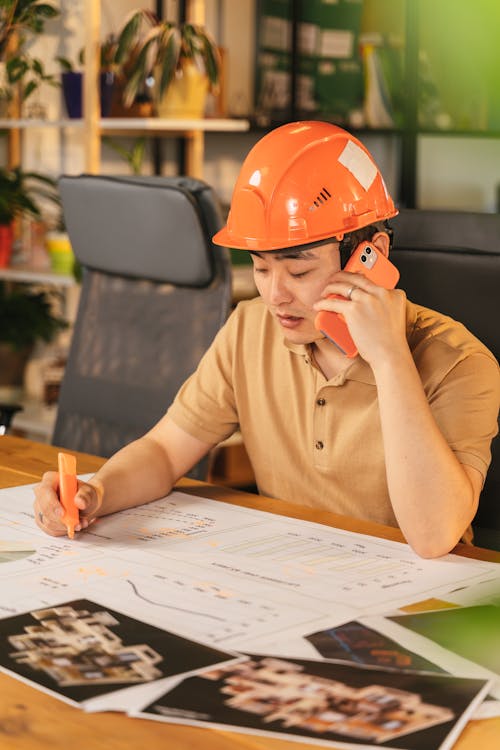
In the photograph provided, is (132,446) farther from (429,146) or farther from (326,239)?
(429,146)

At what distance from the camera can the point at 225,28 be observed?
4113 millimetres

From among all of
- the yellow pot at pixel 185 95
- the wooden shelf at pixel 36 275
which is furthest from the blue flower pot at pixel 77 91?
the wooden shelf at pixel 36 275

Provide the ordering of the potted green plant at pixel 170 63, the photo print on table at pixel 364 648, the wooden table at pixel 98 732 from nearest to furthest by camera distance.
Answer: the wooden table at pixel 98 732 < the photo print on table at pixel 364 648 < the potted green plant at pixel 170 63

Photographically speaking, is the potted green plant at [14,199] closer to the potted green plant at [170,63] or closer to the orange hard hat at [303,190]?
the potted green plant at [170,63]

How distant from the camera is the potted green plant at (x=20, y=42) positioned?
290cm

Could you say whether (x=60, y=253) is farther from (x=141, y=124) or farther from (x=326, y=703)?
(x=326, y=703)

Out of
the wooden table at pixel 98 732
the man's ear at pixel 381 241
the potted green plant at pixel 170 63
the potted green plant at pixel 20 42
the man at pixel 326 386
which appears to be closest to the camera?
the wooden table at pixel 98 732

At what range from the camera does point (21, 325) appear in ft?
12.3

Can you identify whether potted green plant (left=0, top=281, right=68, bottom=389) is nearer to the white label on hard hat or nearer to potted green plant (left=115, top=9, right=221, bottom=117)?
potted green plant (left=115, top=9, right=221, bottom=117)

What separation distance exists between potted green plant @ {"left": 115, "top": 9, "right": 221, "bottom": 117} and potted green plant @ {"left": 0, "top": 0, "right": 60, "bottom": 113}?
26 cm

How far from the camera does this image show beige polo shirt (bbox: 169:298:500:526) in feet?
4.10

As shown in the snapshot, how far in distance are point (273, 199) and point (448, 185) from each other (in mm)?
3530

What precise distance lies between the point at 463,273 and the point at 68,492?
63 cm

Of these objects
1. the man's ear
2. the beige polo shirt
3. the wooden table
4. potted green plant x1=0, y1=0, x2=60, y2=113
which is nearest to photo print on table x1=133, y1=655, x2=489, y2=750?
the wooden table
